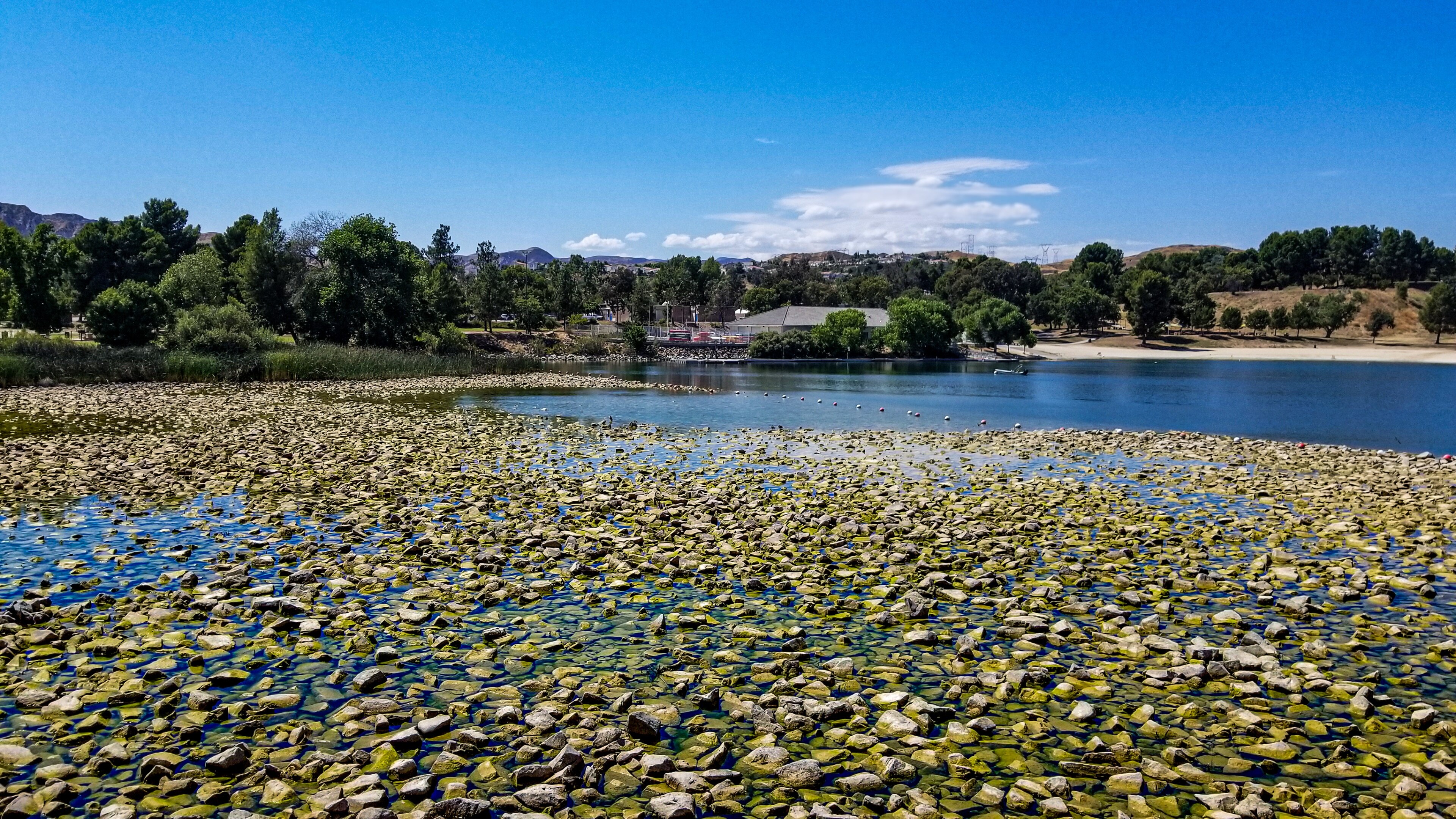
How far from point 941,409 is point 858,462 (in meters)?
30.3

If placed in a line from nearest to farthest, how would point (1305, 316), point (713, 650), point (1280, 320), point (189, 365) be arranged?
point (713, 650)
point (189, 365)
point (1305, 316)
point (1280, 320)

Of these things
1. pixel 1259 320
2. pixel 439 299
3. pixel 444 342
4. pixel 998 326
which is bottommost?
pixel 444 342

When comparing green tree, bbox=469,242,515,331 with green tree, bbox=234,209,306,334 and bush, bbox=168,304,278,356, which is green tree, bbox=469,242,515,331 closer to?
green tree, bbox=234,209,306,334

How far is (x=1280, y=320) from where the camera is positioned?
188 m

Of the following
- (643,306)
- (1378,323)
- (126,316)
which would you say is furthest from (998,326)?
(126,316)

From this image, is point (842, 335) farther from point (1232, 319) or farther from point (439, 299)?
point (1232, 319)

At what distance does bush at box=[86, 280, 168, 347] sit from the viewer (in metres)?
70.4

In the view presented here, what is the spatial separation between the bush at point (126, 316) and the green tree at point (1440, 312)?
22303cm

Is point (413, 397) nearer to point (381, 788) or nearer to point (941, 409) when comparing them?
point (941, 409)

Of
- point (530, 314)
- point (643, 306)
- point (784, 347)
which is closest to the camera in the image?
point (530, 314)

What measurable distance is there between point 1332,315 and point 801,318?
120 m

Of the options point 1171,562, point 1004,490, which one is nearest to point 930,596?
point 1171,562

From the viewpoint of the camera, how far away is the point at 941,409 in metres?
55.8

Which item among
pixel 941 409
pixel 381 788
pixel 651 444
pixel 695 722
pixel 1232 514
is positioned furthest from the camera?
pixel 941 409
